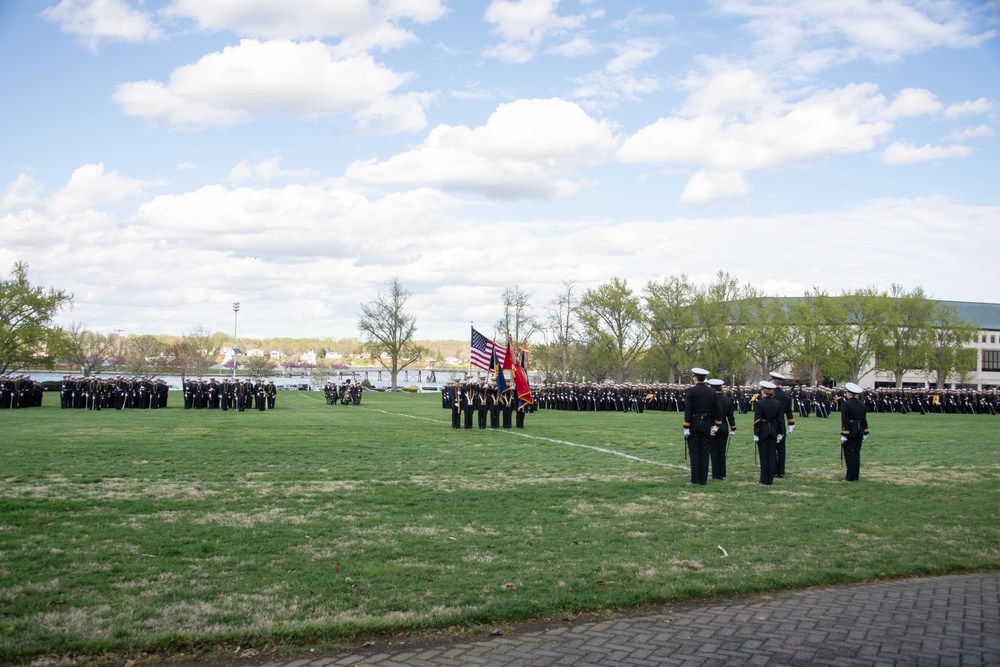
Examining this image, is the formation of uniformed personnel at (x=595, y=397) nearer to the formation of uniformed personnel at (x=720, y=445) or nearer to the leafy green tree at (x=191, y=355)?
the formation of uniformed personnel at (x=720, y=445)

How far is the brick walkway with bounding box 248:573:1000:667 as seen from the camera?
4.77 m

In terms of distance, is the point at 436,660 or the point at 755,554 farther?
the point at 755,554

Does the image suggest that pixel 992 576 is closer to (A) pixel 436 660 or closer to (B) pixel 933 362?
(A) pixel 436 660

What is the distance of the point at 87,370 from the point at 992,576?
215 feet

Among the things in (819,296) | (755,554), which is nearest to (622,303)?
(819,296)

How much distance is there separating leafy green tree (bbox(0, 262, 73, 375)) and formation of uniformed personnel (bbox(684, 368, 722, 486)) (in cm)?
5015

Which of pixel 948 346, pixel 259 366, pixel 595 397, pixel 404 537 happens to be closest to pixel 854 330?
pixel 948 346

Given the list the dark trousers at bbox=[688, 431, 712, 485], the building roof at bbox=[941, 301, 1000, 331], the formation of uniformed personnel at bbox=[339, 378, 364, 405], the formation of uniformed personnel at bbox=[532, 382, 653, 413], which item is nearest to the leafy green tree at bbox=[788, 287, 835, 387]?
the formation of uniformed personnel at bbox=[532, 382, 653, 413]

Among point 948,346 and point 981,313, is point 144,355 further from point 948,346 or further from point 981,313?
point 981,313

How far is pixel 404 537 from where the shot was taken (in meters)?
7.88

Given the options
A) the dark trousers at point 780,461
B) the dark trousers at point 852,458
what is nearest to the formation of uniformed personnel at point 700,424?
the dark trousers at point 780,461

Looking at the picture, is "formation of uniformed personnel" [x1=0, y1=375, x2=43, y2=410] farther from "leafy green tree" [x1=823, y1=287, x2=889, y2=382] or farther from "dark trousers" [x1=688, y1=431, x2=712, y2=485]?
"leafy green tree" [x1=823, y1=287, x2=889, y2=382]

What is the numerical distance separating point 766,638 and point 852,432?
8.59 metres

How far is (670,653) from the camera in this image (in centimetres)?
490
